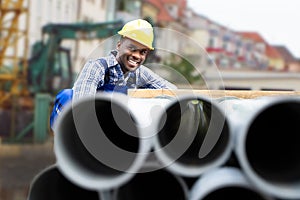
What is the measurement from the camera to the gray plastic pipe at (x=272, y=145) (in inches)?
105

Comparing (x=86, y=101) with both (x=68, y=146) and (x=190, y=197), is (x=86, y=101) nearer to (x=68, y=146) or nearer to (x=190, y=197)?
(x=68, y=146)

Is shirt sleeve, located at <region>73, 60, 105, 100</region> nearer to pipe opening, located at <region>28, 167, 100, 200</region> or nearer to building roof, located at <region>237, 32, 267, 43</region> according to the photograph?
pipe opening, located at <region>28, 167, 100, 200</region>

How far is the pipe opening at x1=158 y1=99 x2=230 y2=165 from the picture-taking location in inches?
114

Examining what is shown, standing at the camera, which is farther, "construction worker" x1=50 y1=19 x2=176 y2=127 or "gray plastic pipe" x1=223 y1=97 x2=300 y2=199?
"construction worker" x1=50 y1=19 x2=176 y2=127

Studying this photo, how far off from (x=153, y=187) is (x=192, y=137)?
1.39 ft

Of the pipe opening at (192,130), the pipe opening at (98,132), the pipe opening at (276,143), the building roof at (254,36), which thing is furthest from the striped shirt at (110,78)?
the building roof at (254,36)

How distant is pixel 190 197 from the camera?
278 cm

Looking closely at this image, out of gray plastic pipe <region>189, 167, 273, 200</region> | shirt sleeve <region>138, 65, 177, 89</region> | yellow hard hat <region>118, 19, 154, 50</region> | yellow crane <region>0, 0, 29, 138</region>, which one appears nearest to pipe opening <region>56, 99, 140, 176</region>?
gray plastic pipe <region>189, 167, 273, 200</region>

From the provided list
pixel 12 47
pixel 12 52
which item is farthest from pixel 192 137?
pixel 12 52

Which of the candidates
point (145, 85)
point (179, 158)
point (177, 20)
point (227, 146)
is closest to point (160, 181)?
point (179, 158)

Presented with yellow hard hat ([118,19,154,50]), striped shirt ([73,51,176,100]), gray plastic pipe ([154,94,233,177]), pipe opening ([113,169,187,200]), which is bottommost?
pipe opening ([113,169,187,200])

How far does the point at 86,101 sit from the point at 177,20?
6933 cm

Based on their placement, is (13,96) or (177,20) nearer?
(13,96)

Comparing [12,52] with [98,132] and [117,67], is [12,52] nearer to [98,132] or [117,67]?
[117,67]
